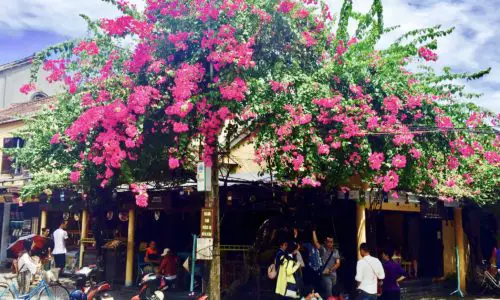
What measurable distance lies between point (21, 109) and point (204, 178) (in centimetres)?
1796

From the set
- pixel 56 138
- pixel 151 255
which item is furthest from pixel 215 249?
pixel 151 255

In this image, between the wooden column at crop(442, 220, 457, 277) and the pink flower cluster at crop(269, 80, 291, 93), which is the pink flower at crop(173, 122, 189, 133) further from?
the wooden column at crop(442, 220, 457, 277)

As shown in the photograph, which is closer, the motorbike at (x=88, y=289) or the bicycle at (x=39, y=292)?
the motorbike at (x=88, y=289)

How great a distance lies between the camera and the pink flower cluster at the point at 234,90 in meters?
9.84

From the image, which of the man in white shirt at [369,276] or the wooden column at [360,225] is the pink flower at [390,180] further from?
the wooden column at [360,225]

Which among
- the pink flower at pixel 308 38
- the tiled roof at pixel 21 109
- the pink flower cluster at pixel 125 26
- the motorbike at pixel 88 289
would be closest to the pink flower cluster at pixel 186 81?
the pink flower cluster at pixel 125 26

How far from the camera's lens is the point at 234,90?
9.87m

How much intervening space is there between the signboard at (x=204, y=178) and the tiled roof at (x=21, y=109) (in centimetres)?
1510

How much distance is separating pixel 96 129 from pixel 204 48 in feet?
10.1

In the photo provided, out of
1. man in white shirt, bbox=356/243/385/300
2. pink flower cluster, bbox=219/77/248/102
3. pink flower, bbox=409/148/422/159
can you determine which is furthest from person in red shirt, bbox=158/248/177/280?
pink flower, bbox=409/148/422/159

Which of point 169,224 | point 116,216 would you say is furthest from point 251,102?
point 116,216

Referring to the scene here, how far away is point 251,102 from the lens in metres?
10.3

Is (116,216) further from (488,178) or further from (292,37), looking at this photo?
(488,178)

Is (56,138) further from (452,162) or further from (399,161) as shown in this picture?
(452,162)
